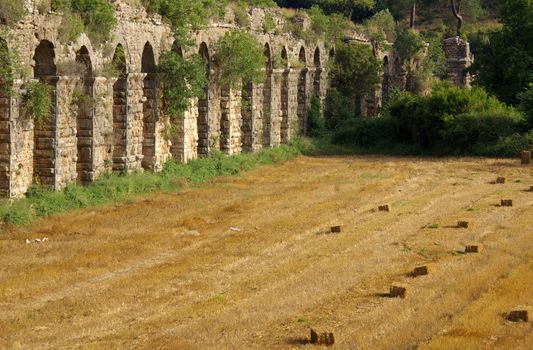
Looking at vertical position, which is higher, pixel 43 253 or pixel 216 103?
pixel 216 103

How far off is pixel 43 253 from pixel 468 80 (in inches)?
1562

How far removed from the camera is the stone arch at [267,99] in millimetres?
34531

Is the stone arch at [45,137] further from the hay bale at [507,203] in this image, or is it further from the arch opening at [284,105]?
the arch opening at [284,105]

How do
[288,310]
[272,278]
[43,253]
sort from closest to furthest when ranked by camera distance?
[288,310] → [272,278] → [43,253]

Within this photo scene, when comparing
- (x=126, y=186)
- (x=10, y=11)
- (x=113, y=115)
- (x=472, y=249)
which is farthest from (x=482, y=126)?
(x=10, y=11)

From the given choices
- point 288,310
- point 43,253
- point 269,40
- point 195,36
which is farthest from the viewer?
point 269,40

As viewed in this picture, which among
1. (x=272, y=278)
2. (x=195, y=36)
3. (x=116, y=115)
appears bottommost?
(x=272, y=278)

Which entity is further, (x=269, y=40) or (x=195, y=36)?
(x=269, y=40)

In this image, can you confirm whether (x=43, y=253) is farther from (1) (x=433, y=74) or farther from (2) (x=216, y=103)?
(1) (x=433, y=74)

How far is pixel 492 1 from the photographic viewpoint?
76.5 m

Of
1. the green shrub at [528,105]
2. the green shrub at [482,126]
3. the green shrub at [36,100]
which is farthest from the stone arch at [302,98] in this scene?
the green shrub at [36,100]

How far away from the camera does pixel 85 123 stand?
2294 centimetres

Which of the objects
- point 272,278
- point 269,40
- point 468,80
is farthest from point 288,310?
point 468,80

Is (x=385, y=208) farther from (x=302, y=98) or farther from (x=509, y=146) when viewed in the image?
(x=302, y=98)
